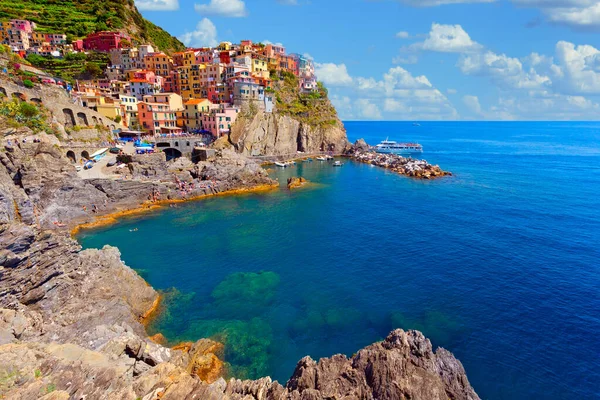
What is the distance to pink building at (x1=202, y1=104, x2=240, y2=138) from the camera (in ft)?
319

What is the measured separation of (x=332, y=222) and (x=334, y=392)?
40.8 metres

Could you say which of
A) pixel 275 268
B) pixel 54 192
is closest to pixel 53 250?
pixel 275 268

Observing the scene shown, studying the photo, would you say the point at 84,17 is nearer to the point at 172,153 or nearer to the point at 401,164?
the point at 172,153

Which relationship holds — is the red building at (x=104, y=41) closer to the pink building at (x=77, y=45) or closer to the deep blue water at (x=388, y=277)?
the pink building at (x=77, y=45)

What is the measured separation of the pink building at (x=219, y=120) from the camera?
97312 mm

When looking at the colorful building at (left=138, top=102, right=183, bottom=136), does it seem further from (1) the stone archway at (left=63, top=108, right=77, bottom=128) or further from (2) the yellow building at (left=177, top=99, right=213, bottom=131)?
(1) the stone archway at (left=63, top=108, right=77, bottom=128)

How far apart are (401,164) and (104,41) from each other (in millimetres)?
113442

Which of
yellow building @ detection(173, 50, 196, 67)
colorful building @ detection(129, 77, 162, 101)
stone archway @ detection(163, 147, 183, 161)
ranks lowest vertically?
stone archway @ detection(163, 147, 183, 161)

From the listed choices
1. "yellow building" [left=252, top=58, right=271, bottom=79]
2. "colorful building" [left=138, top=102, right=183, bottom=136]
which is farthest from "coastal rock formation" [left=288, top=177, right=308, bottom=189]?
"yellow building" [left=252, top=58, right=271, bottom=79]

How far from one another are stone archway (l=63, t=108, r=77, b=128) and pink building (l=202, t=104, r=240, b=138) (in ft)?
105

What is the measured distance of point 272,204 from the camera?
69250 mm

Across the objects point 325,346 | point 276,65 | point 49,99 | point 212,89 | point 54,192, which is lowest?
point 325,346

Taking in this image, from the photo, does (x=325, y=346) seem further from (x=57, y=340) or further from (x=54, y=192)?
(x=54, y=192)

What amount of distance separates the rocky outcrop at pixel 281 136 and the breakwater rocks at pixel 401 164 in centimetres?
730
